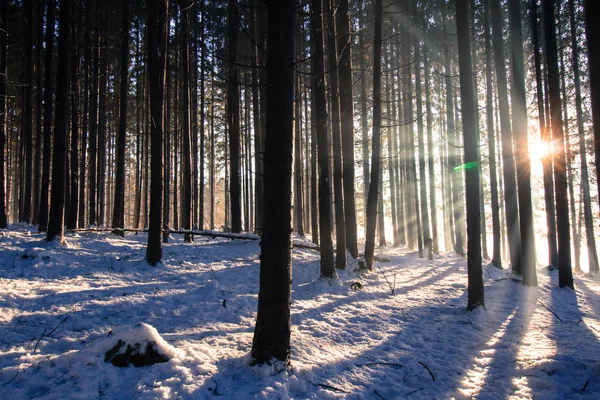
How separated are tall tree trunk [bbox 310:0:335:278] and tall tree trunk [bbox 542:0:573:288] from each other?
22.3 feet

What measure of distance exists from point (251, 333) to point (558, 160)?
10299mm

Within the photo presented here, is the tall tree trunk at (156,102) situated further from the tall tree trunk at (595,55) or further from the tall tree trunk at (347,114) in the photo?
the tall tree trunk at (595,55)

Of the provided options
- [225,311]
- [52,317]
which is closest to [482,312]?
[225,311]

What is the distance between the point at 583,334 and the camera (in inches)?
220

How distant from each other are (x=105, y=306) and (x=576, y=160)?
77.9 feet

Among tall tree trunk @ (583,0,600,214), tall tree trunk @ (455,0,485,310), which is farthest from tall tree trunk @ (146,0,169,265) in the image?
tall tree trunk @ (583,0,600,214)

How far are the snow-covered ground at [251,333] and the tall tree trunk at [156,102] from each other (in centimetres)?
105

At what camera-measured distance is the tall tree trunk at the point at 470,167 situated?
6.87 m

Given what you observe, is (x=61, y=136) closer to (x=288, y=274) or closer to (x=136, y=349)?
(x=136, y=349)

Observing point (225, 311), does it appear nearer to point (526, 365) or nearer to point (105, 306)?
point (105, 306)

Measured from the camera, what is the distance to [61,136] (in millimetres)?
9297

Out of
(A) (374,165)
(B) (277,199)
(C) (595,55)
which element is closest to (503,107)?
(A) (374,165)

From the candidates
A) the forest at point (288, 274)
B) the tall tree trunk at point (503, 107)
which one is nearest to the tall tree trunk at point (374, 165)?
the forest at point (288, 274)

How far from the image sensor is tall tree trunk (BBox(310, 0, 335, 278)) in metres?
8.88
